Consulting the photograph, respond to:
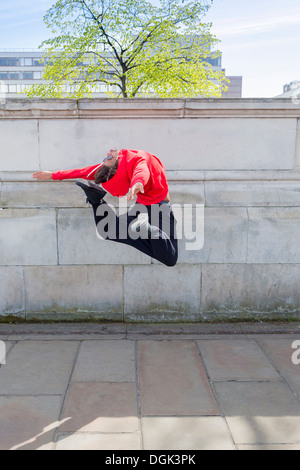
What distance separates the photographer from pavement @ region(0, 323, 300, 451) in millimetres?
2619

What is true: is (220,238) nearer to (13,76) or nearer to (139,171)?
(139,171)

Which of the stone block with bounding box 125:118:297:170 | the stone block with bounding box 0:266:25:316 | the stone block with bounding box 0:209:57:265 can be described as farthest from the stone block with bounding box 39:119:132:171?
the stone block with bounding box 0:266:25:316

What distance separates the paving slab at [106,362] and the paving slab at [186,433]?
698 millimetres

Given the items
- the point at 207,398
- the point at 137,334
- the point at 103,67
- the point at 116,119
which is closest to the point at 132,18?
the point at 103,67

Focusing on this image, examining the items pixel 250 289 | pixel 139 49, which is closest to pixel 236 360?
pixel 250 289

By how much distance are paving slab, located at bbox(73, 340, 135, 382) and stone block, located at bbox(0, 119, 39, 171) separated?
223 centimetres

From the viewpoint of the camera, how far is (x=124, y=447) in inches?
98.3

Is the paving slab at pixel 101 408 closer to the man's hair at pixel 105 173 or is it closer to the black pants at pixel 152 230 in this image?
the black pants at pixel 152 230

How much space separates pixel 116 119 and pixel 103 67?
47.5 feet

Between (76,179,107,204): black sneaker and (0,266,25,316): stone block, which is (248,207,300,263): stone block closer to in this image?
(76,179,107,204): black sneaker

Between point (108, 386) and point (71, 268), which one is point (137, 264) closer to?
point (71, 268)

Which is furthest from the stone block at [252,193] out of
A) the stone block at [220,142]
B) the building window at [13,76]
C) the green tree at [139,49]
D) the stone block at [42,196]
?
the building window at [13,76]
